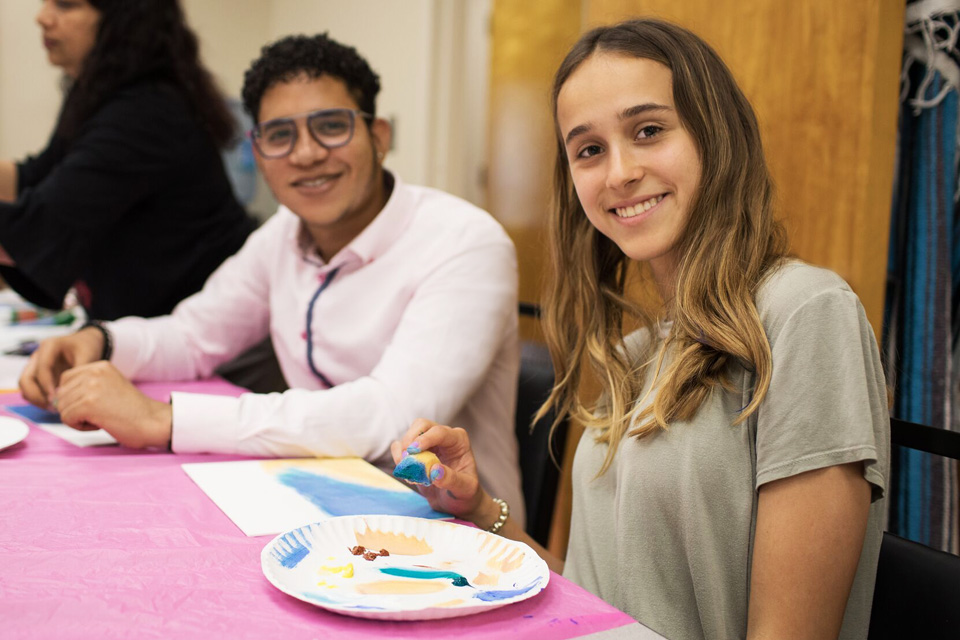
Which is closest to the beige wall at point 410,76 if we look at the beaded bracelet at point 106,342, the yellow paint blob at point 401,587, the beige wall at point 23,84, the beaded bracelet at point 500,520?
the beige wall at point 23,84

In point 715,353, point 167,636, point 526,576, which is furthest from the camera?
point 715,353

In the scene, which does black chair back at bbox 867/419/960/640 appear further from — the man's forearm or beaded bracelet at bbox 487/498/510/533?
the man's forearm

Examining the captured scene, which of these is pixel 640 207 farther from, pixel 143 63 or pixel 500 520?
pixel 143 63

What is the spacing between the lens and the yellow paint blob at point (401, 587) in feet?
2.24

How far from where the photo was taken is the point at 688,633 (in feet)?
2.96

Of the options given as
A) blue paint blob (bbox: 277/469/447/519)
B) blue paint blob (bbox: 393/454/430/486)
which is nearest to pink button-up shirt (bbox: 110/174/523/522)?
blue paint blob (bbox: 277/469/447/519)

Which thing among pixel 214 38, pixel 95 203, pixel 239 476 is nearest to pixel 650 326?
pixel 239 476

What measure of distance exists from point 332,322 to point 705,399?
2.93ft

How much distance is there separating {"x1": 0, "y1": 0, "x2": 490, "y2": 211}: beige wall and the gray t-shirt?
8.38 ft

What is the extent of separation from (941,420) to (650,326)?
0.63m

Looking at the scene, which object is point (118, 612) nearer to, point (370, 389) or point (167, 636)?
point (167, 636)

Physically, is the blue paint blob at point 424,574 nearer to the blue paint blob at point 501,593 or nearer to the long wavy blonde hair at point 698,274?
the blue paint blob at point 501,593

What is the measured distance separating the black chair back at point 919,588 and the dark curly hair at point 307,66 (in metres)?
1.15

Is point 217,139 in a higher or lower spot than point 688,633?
higher
